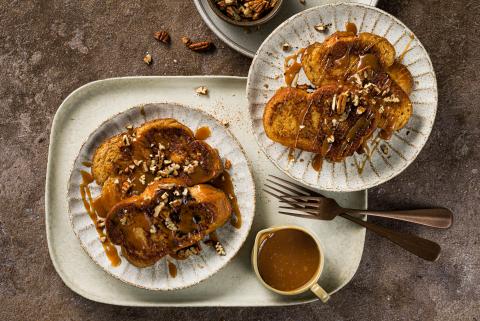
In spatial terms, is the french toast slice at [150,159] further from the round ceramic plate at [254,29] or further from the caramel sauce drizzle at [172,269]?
the round ceramic plate at [254,29]

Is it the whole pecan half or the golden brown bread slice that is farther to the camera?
the whole pecan half

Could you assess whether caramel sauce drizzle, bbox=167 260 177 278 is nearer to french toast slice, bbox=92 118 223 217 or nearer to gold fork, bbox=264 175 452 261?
french toast slice, bbox=92 118 223 217

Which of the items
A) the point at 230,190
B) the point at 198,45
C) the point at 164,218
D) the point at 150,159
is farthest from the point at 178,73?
the point at 164,218

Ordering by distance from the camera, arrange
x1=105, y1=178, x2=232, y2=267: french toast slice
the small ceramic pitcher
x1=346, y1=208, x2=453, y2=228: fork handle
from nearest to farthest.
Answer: x1=105, y1=178, x2=232, y2=267: french toast slice, the small ceramic pitcher, x1=346, y1=208, x2=453, y2=228: fork handle

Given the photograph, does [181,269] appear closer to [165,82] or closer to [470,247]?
[165,82]

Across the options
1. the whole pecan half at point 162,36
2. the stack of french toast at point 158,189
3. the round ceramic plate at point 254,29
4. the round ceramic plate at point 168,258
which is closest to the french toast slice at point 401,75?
the round ceramic plate at point 254,29

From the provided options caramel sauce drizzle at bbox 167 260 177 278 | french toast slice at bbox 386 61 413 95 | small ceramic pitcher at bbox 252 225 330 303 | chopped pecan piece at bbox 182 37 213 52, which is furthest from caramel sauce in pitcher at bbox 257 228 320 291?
chopped pecan piece at bbox 182 37 213 52
